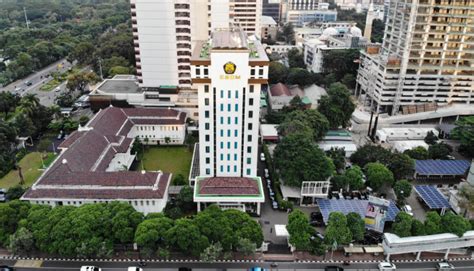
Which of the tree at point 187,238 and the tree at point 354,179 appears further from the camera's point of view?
the tree at point 354,179

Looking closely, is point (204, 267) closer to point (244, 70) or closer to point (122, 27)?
point (244, 70)

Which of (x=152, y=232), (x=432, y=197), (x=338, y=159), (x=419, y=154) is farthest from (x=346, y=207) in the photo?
(x=152, y=232)

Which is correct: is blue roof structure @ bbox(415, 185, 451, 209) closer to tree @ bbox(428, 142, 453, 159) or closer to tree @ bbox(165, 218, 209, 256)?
tree @ bbox(428, 142, 453, 159)

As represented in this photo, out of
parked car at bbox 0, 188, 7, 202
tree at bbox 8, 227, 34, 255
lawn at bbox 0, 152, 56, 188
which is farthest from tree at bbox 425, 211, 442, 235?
lawn at bbox 0, 152, 56, 188

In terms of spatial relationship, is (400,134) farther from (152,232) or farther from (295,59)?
(152,232)

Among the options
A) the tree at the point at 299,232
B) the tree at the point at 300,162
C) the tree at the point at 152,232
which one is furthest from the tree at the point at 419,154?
the tree at the point at 152,232

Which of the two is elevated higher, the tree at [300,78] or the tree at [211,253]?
the tree at [300,78]

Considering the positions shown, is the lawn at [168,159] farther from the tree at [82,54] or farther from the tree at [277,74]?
the tree at [82,54]
